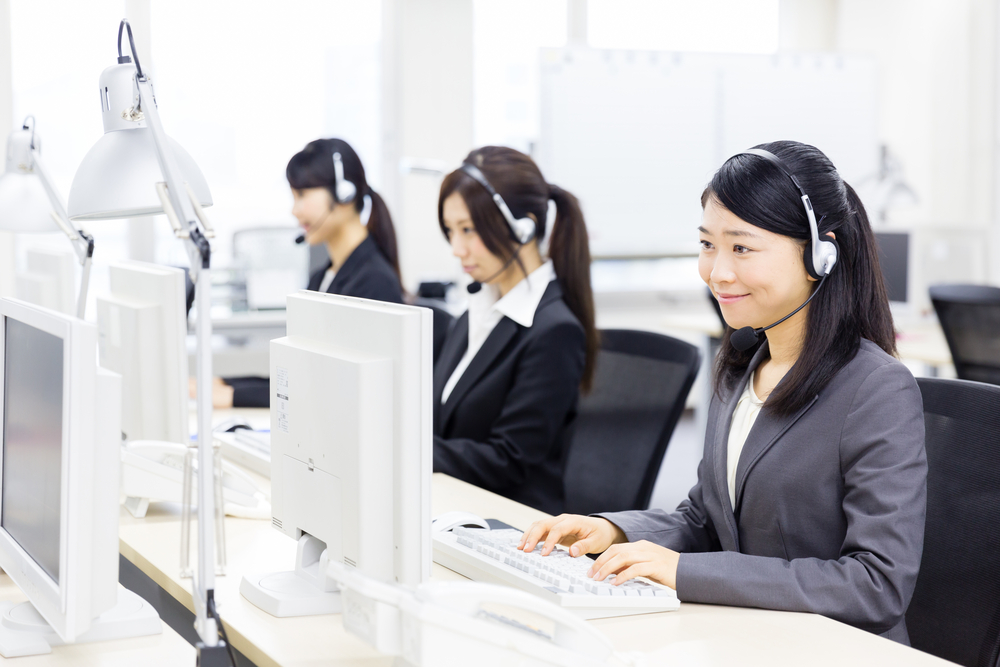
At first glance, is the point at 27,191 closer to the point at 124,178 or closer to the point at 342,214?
the point at 342,214

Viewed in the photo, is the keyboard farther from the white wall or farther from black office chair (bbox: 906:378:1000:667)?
the white wall

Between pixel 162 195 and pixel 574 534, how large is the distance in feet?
2.38

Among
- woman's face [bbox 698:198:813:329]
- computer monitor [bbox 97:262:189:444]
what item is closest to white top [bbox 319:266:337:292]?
computer monitor [bbox 97:262:189:444]

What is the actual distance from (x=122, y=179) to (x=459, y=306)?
3.27m

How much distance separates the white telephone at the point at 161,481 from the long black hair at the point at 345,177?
1.22 meters

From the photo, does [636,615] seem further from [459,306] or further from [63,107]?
[63,107]

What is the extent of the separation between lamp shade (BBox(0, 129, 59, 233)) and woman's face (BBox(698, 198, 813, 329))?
1424 mm

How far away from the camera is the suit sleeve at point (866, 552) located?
46.8 inches

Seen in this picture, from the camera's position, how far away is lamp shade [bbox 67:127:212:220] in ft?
3.87

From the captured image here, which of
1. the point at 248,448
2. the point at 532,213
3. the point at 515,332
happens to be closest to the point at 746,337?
the point at 515,332

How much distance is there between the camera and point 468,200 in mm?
2152

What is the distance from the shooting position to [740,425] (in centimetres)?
145

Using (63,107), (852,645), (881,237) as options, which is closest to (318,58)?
(63,107)

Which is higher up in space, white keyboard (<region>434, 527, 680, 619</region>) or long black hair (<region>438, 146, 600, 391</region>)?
long black hair (<region>438, 146, 600, 391</region>)
